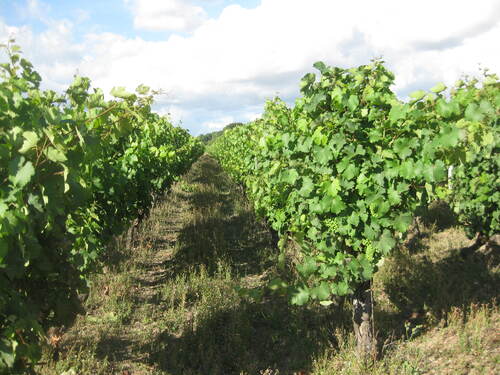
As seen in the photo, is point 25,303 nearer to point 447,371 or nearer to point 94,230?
point 94,230

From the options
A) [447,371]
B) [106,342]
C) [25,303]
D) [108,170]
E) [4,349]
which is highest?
[108,170]

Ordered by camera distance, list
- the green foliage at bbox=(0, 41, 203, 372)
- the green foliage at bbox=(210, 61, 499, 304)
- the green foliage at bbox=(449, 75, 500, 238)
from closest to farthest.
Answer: the green foliage at bbox=(0, 41, 203, 372), the green foliage at bbox=(210, 61, 499, 304), the green foliage at bbox=(449, 75, 500, 238)

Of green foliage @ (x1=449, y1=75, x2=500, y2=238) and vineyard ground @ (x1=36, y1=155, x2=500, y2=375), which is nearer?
vineyard ground @ (x1=36, y1=155, x2=500, y2=375)

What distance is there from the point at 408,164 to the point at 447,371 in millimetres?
2245

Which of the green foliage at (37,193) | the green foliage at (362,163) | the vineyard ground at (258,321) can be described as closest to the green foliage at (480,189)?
the vineyard ground at (258,321)

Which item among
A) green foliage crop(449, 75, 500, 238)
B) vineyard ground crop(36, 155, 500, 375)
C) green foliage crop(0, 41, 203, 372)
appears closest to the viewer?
green foliage crop(0, 41, 203, 372)

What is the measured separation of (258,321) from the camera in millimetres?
4910

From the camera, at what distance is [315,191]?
11.8ft

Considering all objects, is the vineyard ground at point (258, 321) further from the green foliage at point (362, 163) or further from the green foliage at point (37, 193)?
the green foliage at point (362, 163)

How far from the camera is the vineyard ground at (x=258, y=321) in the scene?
12.7 ft

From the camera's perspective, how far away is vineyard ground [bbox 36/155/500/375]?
386 cm

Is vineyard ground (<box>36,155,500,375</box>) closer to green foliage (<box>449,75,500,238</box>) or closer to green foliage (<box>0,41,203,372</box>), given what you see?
green foliage (<box>0,41,203,372</box>)

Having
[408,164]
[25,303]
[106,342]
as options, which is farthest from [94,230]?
[408,164]

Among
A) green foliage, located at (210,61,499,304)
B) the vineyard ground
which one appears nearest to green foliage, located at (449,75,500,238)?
the vineyard ground
